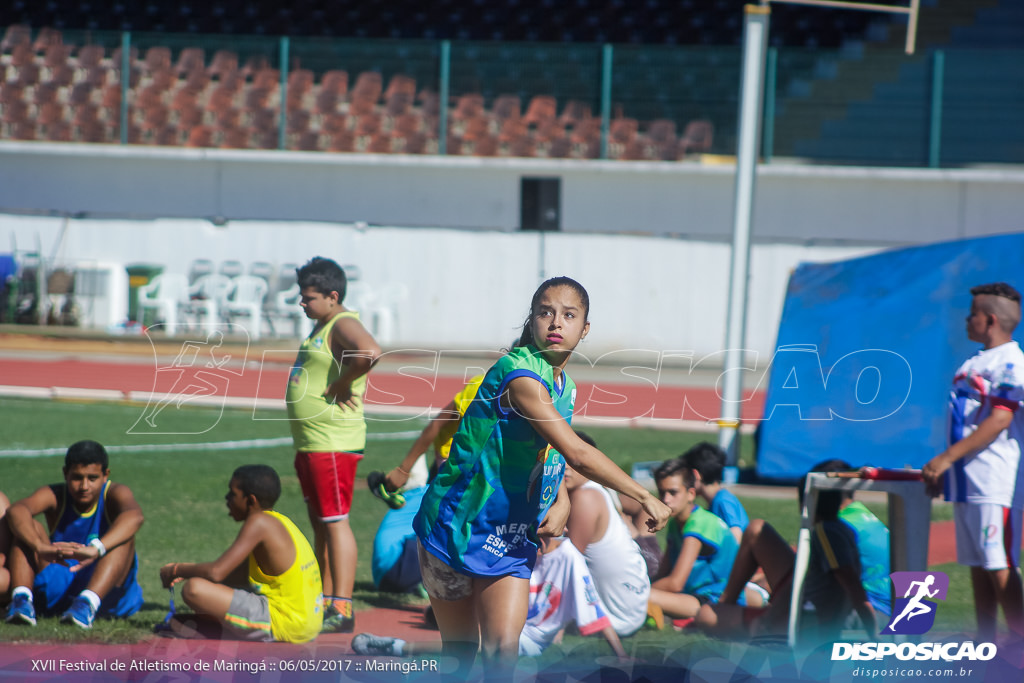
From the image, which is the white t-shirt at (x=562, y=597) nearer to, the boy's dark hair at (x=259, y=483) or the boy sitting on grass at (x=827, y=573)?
the boy sitting on grass at (x=827, y=573)

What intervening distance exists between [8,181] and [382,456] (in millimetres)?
17899

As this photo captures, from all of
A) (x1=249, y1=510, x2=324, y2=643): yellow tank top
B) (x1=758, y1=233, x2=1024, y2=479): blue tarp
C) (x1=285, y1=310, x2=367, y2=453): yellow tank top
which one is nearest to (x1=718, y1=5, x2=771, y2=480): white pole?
(x1=758, y1=233, x2=1024, y2=479): blue tarp

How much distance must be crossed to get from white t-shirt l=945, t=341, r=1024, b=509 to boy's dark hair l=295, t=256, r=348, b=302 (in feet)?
9.93

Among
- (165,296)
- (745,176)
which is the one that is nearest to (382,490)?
(745,176)

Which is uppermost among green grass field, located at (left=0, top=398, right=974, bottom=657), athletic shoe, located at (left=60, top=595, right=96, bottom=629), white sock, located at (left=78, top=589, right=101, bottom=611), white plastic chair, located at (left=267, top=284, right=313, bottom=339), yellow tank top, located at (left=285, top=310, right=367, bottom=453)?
yellow tank top, located at (left=285, top=310, right=367, bottom=453)

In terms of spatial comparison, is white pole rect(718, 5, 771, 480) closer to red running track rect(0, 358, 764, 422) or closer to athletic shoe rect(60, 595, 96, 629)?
red running track rect(0, 358, 764, 422)

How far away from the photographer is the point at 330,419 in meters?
5.56

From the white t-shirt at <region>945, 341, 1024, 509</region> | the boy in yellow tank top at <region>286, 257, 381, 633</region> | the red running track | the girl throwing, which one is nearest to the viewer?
the girl throwing

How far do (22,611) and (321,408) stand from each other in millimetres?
1647

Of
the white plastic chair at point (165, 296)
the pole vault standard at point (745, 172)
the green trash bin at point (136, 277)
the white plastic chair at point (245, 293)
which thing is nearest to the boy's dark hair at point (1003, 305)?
the pole vault standard at point (745, 172)

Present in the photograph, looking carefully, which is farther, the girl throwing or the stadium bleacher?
the stadium bleacher

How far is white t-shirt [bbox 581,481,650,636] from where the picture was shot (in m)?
5.33

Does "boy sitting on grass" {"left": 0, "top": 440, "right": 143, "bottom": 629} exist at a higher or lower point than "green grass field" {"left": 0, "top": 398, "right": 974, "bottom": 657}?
higher

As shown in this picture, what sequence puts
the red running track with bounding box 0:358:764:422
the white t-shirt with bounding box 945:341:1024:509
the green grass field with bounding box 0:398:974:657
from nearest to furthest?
the white t-shirt with bounding box 945:341:1024:509 < the green grass field with bounding box 0:398:974:657 < the red running track with bounding box 0:358:764:422
